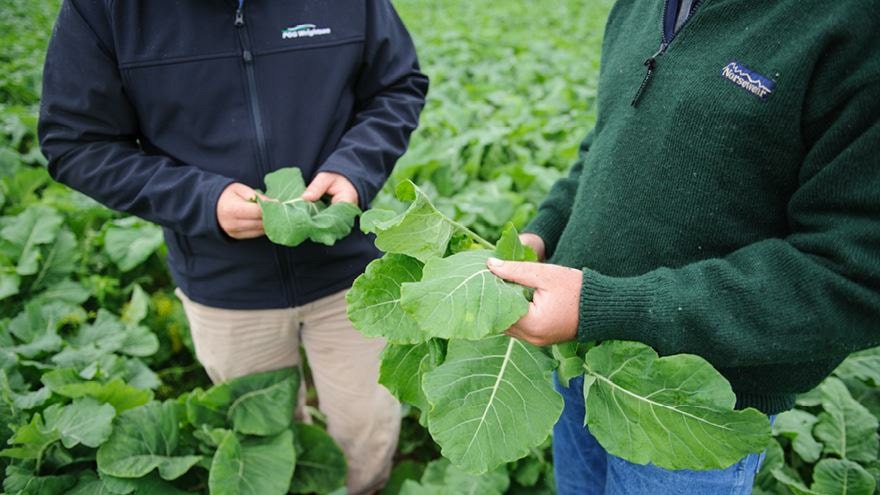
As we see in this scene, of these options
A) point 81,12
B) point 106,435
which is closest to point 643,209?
point 81,12

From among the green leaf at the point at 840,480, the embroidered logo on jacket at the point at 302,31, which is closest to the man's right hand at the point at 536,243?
the embroidered logo on jacket at the point at 302,31

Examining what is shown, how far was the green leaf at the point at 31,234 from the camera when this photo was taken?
3131mm

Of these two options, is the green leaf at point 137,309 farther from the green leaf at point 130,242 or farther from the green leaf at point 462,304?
the green leaf at point 462,304

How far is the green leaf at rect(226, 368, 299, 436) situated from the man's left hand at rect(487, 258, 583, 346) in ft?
4.64

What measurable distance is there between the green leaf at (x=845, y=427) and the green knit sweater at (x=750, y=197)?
3.91ft

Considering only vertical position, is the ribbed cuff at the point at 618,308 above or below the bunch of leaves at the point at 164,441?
above

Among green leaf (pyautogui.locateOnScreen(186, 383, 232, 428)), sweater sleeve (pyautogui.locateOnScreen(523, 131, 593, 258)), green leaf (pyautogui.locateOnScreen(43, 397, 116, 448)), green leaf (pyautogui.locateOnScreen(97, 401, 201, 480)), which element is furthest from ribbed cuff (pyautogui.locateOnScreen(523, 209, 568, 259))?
green leaf (pyautogui.locateOnScreen(43, 397, 116, 448))

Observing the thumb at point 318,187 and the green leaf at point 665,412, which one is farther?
the thumb at point 318,187

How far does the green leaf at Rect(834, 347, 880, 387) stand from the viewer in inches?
99.2

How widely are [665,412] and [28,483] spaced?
2082 mm

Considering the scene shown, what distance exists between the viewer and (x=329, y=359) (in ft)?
7.77

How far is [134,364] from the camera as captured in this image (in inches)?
107

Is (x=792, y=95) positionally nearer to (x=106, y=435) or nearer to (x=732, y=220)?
(x=732, y=220)

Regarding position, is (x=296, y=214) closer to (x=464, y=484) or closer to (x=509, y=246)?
(x=509, y=246)
